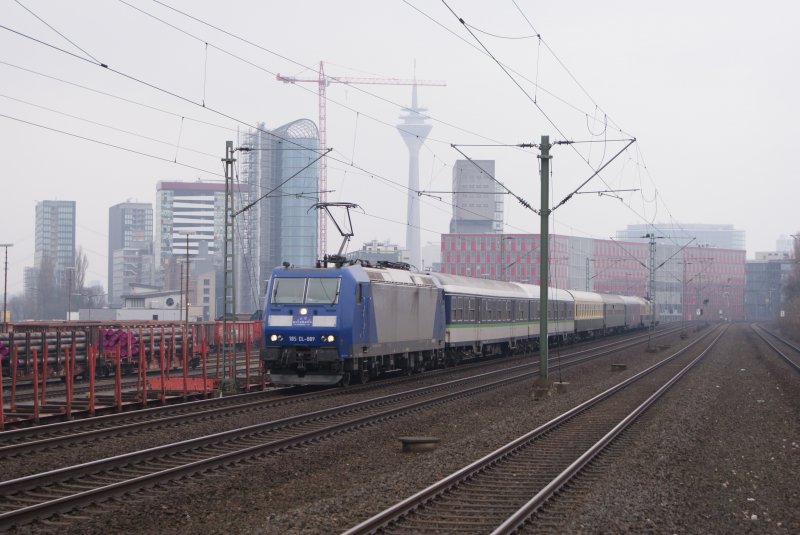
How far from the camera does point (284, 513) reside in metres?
10.9

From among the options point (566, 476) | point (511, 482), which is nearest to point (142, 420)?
point (511, 482)

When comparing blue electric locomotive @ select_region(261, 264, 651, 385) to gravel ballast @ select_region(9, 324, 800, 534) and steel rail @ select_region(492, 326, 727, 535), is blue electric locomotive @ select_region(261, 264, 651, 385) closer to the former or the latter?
gravel ballast @ select_region(9, 324, 800, 534)

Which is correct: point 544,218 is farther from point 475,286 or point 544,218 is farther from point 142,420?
point 475,286

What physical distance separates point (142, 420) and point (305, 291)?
7734 mm

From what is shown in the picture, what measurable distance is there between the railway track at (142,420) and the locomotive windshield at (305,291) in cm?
256

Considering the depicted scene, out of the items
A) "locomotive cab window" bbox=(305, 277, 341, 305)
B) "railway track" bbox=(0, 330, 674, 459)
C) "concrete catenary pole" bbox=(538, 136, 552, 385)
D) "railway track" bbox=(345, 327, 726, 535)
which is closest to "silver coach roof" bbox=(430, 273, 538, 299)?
"concrete catenary pole" bbox=(538, 136, 552, 385)

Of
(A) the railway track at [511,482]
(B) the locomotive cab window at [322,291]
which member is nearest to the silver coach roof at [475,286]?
(B) the locomotive cab window at [322,291]

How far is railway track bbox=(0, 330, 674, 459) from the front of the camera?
15.9 meters

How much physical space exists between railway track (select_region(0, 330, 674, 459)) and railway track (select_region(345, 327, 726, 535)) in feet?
23.0

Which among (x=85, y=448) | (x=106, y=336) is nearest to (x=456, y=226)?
(x=106, y=336)

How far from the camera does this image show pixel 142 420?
19562mm

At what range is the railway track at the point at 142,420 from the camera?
52.1 feet

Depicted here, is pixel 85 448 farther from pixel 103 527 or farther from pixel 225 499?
pixel 103 527

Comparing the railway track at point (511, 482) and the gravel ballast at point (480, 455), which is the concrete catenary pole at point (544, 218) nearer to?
the gravel ballast at point (480, 455)
